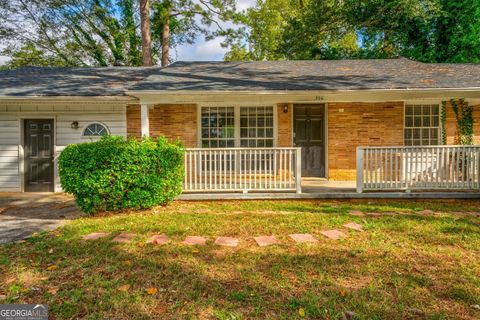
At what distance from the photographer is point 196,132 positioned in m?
8.79

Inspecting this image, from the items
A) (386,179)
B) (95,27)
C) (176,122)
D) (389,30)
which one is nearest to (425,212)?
(386,179)

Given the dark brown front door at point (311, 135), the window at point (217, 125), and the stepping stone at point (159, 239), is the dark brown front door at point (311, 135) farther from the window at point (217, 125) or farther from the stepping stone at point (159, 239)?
the stepping stone at point (159, 239)

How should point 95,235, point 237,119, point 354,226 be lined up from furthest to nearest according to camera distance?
point 237,119, point 354,226, point 95,235

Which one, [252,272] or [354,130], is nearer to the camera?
[252,272]

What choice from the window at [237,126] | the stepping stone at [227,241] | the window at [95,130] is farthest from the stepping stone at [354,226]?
the window at [95,130]

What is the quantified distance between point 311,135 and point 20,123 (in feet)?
28.5

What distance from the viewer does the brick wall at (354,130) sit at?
859cm

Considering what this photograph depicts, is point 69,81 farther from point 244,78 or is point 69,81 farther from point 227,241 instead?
point 227,241

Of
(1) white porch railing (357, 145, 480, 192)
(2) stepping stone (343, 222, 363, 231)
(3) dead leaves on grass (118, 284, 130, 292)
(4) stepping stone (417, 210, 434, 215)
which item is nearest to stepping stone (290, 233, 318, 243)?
(2) stepping stone (343, 222, 363, 231)

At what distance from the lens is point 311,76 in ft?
27.2

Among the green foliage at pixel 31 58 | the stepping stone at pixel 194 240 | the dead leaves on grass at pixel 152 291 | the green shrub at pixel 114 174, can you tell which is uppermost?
the green foliage at pixel 31 58

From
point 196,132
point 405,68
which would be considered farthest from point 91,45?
point 405,68

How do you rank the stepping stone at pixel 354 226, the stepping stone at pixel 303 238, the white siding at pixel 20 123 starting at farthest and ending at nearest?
the white siding at pixel 20 123 < the stepping stone at pixel 354 226 < the stepping stone at pixel 303 238

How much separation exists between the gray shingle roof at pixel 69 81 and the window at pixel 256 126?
11.7 feet
